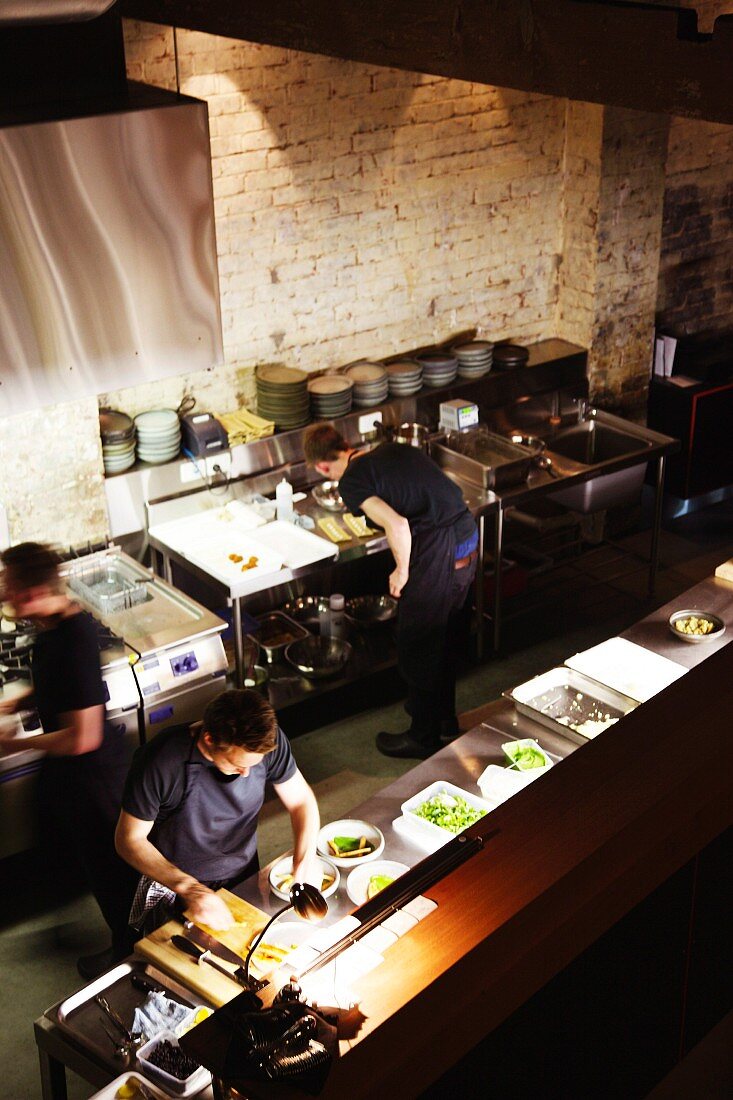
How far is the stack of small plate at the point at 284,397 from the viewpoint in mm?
5996

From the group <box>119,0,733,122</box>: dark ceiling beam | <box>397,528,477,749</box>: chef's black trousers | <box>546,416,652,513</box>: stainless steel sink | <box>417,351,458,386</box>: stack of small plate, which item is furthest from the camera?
A: <box>546,416,652,513</box>: stainless steel sink

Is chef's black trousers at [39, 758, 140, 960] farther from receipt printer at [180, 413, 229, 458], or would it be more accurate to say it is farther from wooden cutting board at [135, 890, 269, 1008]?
receipt printer at [180, 413, 229, 458]

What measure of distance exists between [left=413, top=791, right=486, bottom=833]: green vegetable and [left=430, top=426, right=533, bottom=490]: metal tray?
2.77 m

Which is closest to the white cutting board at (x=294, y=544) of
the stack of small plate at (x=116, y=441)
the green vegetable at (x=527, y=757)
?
the stack of small plate at (x=116, y=441)

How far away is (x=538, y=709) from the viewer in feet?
12.8

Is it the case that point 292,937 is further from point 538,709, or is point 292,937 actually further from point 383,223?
point 383,223

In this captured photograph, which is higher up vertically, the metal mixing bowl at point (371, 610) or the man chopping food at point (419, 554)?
the man chopping food at point (419, 554)

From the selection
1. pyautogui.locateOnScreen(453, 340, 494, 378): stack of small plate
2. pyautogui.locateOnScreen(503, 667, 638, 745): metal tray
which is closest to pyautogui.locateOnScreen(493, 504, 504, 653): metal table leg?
pyautogui.locateOnScreen(453, 340, 494, 378): stack of small plate

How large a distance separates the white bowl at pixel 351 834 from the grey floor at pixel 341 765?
1.15m

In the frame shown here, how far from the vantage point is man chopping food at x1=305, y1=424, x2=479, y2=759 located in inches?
200

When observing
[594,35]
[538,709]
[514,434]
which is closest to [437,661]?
[538,709]

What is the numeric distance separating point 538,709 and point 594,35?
214 centimetres

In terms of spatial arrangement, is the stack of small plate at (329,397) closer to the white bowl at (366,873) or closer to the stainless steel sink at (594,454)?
the stainless steel sink at (594,454)

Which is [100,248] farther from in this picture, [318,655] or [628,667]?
[318,655]
